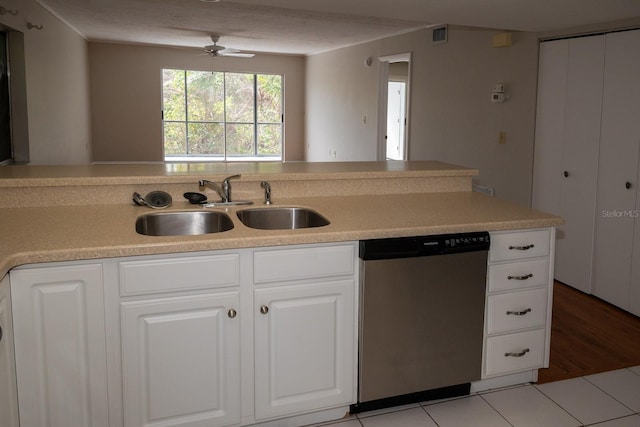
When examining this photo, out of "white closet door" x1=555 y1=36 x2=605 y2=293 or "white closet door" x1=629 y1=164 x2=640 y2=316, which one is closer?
"white closet door" x1=629 y1=164 x2=640 y2=316

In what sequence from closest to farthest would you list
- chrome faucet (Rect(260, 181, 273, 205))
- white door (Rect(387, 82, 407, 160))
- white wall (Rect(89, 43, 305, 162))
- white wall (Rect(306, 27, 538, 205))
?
chrome faucet (Rect(260, 181, 273, 205)) → white wall (Rect(306, 27, 538, 205)) → white wall (Rect(89, 43, 305, 162)) → white door (Rect(387, 82, 407, 160))

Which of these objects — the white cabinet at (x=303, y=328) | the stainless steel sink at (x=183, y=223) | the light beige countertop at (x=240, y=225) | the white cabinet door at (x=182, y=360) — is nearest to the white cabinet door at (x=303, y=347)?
the white cabinet at (x=303, y=328)

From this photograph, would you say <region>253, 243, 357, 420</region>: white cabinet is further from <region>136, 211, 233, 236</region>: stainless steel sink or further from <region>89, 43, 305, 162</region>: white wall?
<region>89, 43, 305, 162</region>: white wall

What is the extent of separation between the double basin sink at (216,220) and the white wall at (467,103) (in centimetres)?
274

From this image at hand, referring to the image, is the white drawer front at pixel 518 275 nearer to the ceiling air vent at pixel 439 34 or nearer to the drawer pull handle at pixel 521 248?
the drawer pull handle at pixel 521 248

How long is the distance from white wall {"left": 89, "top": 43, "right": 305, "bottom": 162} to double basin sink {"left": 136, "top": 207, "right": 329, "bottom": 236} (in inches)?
318

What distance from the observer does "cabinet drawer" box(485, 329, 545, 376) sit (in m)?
2.57

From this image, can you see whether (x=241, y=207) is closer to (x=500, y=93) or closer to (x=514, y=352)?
(x=514, y=352)

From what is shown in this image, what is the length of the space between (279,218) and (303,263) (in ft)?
1.91

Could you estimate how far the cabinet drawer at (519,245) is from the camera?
246 centimetres

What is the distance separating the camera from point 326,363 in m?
2.29

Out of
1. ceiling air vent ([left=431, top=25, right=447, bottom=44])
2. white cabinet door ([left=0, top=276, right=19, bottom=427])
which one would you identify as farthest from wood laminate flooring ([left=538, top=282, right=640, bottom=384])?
ceiling air vent ([left=431, top=25, right=447, bottom=44])

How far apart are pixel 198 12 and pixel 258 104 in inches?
209

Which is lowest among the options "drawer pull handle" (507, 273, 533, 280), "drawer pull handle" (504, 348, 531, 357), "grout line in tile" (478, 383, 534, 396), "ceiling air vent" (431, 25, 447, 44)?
"grout line in tile" (478, 383, 534, 396)
